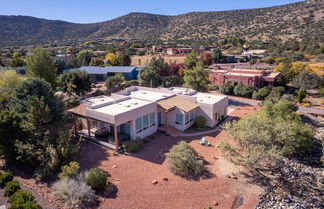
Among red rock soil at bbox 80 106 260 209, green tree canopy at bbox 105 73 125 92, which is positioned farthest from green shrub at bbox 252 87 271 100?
green tree canopy at bbox 105 73 125 92

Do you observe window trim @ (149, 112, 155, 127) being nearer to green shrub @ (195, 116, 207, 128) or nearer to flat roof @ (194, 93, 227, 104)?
green shrub @ (195, 116, 207, 128)

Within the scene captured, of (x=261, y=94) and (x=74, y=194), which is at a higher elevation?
(x=261, y=94)

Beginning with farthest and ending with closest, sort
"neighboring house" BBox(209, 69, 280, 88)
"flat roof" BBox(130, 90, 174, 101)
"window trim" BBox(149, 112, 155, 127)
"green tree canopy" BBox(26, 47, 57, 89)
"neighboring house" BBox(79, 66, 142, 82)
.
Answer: "neighboring house" BBox(79, 66, 142, 82)
"neighboring house" BBox(209, 69, 280, 88)
"green tree canopy" BBox(26, 47, 57, 89)
"flat roof" BBox(130, 90, 174, 101)
"window trim" BBox(149, 112, 155, 127)

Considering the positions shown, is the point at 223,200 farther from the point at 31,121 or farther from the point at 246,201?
the point at 31,121

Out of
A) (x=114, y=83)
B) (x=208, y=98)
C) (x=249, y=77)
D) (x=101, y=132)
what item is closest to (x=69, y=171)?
(x=101, y=132)

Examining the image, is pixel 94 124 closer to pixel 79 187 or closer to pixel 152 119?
pixel 152 119

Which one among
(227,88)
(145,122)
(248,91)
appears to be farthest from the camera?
(227,88)

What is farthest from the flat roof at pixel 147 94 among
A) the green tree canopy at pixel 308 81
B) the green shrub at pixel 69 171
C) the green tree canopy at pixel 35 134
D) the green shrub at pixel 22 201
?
the green tree canopy at pixel 308 81
